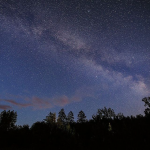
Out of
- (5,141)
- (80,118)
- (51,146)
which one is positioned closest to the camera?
(51,146)

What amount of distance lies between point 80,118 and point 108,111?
52.1ft

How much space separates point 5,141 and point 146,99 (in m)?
48.4

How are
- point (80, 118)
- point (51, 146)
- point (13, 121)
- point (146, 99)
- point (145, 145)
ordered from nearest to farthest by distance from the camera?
1. point (145, 145)
2. point (51, 146)
3. point (13, 121)
4. point (146, 99)
5. point (80, 118)

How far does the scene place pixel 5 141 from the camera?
9.46 m

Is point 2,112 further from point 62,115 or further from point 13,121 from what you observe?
point 62,115

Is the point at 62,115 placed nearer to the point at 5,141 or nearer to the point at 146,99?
the point at 146,99

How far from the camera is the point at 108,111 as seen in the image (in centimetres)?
4553

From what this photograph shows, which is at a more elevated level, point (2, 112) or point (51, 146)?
point (2, 112)

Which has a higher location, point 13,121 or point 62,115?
point 62,115

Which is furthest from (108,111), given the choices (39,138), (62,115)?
(39,138)

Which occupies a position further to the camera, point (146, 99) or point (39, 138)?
point (146, 99)

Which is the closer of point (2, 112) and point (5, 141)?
point (5, 141)

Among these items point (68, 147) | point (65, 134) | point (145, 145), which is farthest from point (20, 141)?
point (145, 145)

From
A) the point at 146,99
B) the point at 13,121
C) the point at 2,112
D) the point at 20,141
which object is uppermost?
the point at 146,99
